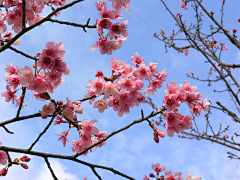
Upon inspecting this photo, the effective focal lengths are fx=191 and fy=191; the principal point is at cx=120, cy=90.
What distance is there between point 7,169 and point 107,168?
4.88 feet

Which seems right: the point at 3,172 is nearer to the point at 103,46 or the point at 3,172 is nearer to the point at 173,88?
the point at 103,46

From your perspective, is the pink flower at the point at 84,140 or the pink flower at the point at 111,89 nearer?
Answer: the pink flower at the point at 111,89

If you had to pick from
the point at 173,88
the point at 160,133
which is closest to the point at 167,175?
the point at 160,133

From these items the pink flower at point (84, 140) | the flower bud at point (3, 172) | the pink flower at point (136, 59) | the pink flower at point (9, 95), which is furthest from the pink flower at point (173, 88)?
the flower bud at point (3, 172)

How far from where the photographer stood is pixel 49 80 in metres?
2.08

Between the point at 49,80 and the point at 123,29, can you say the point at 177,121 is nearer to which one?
the point at 123,29

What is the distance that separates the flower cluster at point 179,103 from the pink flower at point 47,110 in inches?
49.4

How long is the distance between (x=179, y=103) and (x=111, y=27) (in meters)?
1.19

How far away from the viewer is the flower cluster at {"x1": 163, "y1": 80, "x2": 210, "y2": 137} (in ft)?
7.17

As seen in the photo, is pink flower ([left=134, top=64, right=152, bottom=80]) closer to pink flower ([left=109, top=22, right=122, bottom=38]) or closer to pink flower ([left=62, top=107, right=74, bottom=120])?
pink flower ([left=109, top=22, right=122, bottom=38])

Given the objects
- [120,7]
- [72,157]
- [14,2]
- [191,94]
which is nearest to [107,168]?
[72,157]

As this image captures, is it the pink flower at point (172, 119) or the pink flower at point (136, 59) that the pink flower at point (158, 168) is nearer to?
the pink flower at point (172, 119)

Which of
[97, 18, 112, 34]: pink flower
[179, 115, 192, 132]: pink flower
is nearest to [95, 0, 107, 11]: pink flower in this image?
[97, 18, 112, 34]: pink flower

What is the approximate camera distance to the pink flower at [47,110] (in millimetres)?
2057
